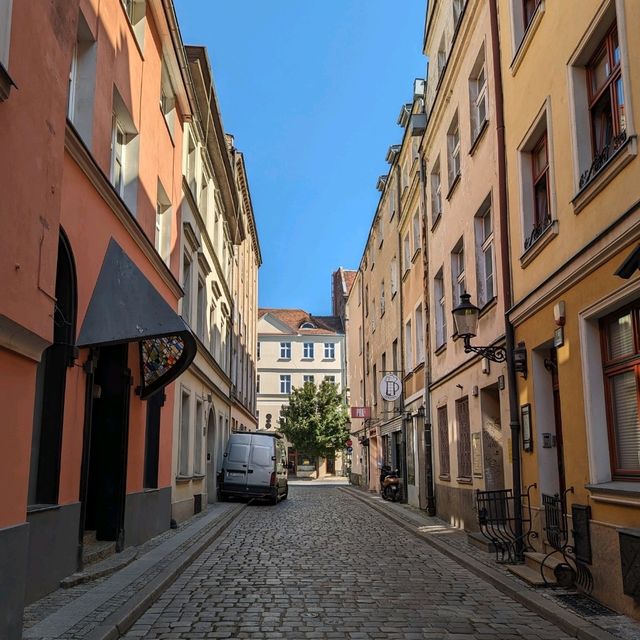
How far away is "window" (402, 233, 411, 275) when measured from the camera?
2275cm

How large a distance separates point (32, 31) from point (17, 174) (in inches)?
50.4

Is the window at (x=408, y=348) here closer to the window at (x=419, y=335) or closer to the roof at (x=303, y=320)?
the window at (x=419, y=335)

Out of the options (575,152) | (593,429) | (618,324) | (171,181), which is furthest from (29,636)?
(171,181)

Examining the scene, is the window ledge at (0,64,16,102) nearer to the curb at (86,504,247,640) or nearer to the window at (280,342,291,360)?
the curb at (86,504,247,640)

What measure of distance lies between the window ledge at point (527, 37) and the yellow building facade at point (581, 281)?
0.08 feet

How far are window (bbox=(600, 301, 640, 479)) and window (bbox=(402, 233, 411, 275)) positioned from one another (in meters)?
14.6

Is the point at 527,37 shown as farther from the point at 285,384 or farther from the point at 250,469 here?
the point at 285,384

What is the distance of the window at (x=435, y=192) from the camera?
18234 mm

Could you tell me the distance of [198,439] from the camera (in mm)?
20094

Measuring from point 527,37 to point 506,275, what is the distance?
11.4ft

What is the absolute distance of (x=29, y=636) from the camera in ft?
19.7

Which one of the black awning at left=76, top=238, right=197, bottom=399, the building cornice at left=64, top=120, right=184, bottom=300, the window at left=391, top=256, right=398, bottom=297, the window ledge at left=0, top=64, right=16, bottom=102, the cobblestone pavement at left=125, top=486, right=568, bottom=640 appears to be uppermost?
the window at left=391, top=256, right=398, bottom=297

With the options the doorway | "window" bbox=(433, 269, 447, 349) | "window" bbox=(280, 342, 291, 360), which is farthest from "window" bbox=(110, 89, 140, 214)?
"window" bbox=(280, 342, 291, 360)

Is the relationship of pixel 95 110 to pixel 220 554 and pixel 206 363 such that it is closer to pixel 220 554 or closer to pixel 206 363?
pixel 220 554
